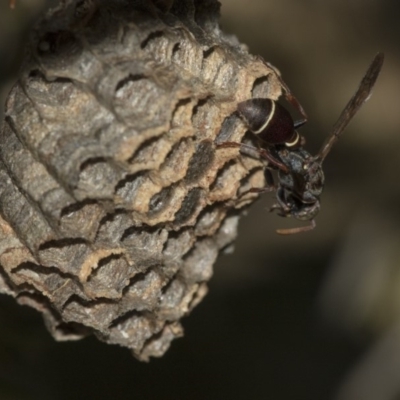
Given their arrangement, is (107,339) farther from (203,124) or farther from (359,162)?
(359,162)

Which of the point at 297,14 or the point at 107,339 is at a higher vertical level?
the point at 297,14

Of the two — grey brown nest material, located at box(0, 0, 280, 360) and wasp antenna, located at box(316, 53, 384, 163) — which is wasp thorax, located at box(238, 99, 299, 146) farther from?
wasp antenna, located at box(316, 53, 384, 163)

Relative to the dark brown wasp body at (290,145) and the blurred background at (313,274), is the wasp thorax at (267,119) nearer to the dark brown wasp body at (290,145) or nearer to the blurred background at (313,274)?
the dark brown wasp body at (290,145)

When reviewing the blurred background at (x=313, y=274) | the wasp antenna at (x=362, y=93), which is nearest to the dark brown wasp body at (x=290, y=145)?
the wasp antenna at (x=362, y=93)

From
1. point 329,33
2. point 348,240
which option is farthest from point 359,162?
point 329,33

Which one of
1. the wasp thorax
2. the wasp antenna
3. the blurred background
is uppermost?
the wasp antenna

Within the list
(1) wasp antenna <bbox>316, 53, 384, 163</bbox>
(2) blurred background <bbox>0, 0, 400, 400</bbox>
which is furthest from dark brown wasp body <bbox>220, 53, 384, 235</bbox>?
(2) blurred background <bbox>0, 0, 400, 400</bbox>
